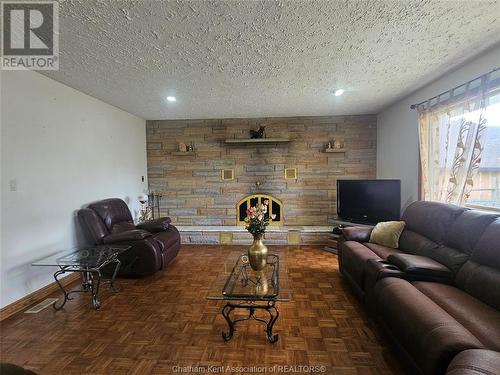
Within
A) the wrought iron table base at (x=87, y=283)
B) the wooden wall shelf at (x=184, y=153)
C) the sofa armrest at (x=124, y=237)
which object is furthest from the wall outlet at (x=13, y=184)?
the wooden wall shelf at (x=184, y=153)

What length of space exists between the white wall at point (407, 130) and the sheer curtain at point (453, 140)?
139mm

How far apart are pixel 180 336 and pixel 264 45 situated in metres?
2.44

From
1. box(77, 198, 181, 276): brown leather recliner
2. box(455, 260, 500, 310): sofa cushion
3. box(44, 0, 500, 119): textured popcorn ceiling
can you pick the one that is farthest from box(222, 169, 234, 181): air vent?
box(455, 260, 500, 310): sofa cushion

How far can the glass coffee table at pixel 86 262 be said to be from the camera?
2496 mm

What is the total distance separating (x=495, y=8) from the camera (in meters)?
1.72

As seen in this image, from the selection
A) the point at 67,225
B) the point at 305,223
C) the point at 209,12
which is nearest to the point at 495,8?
the point at 209,12

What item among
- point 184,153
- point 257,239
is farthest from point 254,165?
point 257,239

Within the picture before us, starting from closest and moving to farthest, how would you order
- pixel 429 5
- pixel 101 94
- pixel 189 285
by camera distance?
pixel 429 5
pixel 189 285
pixel 101 94

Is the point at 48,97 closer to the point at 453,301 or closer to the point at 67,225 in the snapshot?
the point at 67,225

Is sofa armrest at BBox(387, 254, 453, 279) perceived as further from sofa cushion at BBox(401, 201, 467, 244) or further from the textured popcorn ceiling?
the textured popcorn ceiling

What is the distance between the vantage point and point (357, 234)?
3207 mm

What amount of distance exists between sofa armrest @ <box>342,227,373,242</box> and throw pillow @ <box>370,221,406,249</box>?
3.1 inches

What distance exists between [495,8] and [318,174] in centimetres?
344

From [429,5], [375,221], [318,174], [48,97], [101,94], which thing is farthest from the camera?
[318,174]
